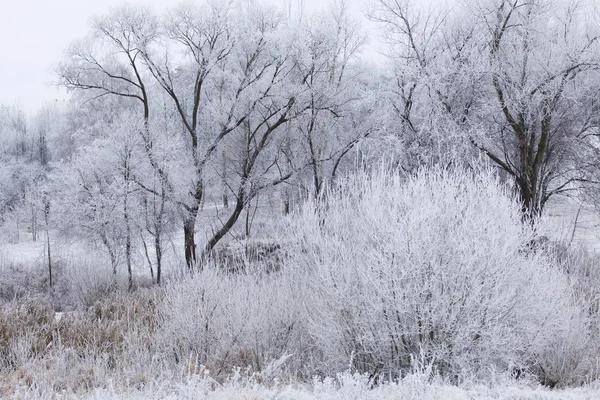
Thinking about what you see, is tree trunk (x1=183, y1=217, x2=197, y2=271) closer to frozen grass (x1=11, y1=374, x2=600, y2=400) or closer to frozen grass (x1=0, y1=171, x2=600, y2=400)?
frozen grass (x1=0, y1=171, x2=600, y2=400)

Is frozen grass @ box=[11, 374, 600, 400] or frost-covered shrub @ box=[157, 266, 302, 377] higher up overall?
frozen grass @ box=[11, 374, 600, 400]

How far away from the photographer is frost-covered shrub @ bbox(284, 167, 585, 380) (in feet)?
20.2

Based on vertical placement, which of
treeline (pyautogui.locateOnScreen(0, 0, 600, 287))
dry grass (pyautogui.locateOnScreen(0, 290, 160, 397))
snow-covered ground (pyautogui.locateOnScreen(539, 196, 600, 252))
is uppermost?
treeline (pyautogui.locateOnScreen(0, 0, 600, 287))

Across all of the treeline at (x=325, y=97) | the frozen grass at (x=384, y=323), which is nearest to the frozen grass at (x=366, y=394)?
the frozen grass at (x=384, y=323)

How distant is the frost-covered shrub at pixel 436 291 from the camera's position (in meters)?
6.16

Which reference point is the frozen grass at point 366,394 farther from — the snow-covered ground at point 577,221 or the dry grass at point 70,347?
the snow-covered ground at point 577,221

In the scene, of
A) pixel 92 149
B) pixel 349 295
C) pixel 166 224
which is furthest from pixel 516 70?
pixel 92 149

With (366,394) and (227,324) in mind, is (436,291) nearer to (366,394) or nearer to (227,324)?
(366,394)

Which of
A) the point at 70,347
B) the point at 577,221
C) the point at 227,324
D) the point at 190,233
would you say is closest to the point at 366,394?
the point at 227,324

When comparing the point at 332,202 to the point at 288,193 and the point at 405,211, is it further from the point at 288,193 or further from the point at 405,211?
the point at 288,193

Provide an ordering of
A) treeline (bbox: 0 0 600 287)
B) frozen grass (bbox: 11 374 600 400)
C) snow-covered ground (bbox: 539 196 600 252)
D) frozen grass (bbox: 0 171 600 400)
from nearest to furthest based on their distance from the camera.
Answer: frozen grass (bbox: 11 374 600 400) < frozen grass (bbox: 0 171 600 400) < treeline (bbox: 0 0 600 287) < snow-covered ground (bbox: 539 196 600 252)

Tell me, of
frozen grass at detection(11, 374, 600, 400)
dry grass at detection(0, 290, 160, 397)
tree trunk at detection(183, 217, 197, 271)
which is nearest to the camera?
frozen grass at detection(11, 374, 600, 400)

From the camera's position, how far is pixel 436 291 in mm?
6184

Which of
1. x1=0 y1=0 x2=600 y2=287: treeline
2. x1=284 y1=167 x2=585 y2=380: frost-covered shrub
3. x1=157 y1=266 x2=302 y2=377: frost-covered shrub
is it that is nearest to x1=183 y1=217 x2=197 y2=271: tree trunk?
x1=0 y1=0 x2=600 y2=287: treeline
